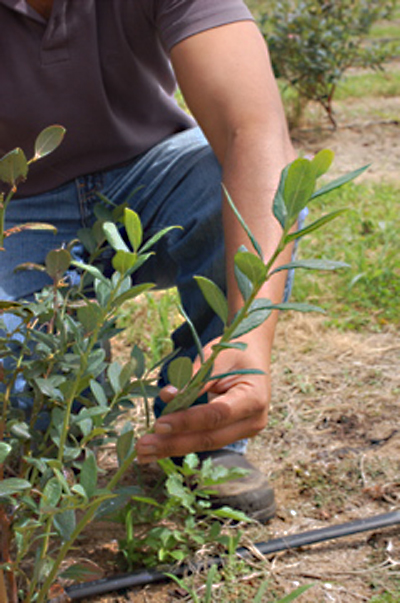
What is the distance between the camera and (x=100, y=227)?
1.26 metres

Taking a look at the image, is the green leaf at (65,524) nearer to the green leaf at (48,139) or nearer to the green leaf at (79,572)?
the green leaf at (79,572)

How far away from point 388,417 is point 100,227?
46.9 inches

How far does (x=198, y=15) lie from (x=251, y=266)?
96 cm

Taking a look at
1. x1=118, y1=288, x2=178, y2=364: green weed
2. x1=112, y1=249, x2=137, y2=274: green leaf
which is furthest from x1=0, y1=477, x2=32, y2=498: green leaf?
x1=118, y1=288, x2=178, y2=364: green weed

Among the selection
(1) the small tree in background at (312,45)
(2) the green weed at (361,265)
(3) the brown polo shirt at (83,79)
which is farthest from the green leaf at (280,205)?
(1) the small tree in background at (312,45)

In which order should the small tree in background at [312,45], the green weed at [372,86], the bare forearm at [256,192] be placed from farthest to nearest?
Answer: the green weed at [372,86], the small tree in background at [312,45], the bare forearm at [256,192]

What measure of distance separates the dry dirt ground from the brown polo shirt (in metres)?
0.90

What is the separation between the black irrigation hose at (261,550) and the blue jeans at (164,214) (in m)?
0.31

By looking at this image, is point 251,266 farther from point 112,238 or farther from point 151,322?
point 151,322

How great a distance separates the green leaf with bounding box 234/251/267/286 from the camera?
2.55 feet

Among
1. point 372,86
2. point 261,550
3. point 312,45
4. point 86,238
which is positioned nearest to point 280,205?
point 86,238

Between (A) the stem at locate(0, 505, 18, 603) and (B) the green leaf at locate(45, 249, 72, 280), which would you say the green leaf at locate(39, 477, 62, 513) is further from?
(B) the green leaf at locate(45, 249, 72, 280)

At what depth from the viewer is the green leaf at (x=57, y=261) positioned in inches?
40.2

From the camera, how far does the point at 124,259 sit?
84 centimetres
